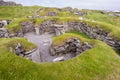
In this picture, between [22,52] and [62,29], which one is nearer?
[22,52]

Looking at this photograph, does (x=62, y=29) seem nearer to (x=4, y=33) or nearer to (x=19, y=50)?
(x=4, y=33)

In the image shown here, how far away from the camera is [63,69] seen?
864 inches

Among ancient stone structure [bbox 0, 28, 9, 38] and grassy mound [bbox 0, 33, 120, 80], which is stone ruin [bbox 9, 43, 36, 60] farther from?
ancient stone structure [bbox 0, 28, 9, 38]

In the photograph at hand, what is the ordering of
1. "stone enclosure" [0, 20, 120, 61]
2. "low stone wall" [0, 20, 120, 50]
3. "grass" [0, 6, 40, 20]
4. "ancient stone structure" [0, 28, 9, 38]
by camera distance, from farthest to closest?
"grass" [0, 6, 40, 20] → "ancient stone structure" [0, 28, 9, 38] → "low stone wall" [0, 20, 120, 50] → "stone enclosure" [0, 20, 120, 61]

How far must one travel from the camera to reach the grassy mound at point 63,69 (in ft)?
66.9

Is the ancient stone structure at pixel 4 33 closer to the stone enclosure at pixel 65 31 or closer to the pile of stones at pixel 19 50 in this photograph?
the stone enclosure at pixel 65 31

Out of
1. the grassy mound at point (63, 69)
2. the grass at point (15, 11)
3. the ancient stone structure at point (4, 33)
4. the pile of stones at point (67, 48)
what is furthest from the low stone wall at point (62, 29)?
the grass at point (15, 11)

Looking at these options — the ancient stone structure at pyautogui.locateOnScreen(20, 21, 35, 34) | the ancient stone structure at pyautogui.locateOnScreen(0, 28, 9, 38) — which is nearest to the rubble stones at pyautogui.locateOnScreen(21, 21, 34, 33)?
the ancient stone structure at pyautogui.locateOnScreen(20, 21, 35, 34)

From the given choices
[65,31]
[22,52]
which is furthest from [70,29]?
[22,52]

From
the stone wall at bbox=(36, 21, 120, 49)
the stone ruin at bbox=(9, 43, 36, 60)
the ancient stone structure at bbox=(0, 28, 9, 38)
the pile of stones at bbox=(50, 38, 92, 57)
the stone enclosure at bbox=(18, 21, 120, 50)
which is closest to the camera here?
the stone ruin at bbox=(9, 43, 36, 60)

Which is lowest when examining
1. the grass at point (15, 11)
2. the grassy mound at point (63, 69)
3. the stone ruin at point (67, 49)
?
the stone ruin at point (67, 49)

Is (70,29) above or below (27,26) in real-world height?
below

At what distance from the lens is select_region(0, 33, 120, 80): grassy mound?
66.9 feet

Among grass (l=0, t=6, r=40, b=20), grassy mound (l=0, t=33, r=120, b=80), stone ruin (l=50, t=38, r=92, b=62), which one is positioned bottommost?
stone ruin (l=50, t=38, r=92, b=62)
